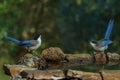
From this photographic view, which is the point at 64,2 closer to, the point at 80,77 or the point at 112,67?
the point at 112,67

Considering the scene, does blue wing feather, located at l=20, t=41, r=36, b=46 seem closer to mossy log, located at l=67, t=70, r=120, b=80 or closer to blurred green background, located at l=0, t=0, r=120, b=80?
mossy log, located at l=67, t=70, r=120, b=80

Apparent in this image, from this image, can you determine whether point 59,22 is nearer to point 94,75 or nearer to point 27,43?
point 27,43

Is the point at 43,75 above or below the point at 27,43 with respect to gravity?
below

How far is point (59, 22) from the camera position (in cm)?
1683

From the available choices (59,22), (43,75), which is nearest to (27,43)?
(43,75)

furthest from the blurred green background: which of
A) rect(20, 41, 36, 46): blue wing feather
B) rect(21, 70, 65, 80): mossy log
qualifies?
rect(21, 70, 65, 80): mossy log

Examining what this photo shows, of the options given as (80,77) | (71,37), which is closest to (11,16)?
(71,37)

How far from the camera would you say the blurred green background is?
14625 millimetres

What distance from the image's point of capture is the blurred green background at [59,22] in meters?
14.6

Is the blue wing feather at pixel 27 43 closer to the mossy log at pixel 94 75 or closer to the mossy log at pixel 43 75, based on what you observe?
the mossy log at pixel 43 75

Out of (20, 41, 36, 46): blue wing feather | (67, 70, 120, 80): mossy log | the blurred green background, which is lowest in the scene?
(67, 70, 120, 80): mossy log

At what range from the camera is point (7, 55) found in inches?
619

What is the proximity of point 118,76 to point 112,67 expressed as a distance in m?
1.09

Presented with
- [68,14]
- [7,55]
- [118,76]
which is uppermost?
[68,14]
